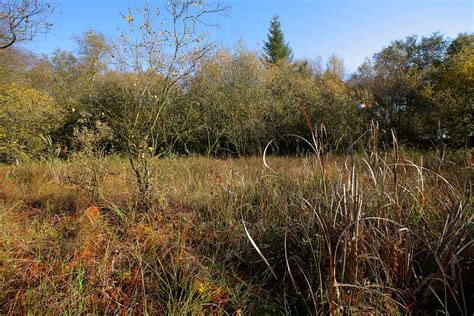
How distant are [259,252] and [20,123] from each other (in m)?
7.96

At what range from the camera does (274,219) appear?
8.09ft

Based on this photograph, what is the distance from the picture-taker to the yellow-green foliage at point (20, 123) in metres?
6.64

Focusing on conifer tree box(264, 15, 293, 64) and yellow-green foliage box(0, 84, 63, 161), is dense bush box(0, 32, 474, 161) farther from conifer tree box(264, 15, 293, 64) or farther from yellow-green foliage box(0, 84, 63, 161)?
conifer tree box(264, 15, 293, 64)

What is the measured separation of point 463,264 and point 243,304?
127 cm

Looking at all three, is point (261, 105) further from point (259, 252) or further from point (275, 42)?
point (275, 42)

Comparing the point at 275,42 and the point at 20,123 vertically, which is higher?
the point at 275,42

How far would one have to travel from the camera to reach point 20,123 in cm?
694

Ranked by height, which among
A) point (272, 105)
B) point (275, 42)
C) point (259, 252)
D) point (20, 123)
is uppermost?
point (275, 42)

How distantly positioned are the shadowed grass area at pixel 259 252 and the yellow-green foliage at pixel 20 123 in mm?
4770

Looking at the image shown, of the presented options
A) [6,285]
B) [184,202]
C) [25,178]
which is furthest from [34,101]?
[6,285]

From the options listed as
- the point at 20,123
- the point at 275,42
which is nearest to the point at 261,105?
the point at 20,123

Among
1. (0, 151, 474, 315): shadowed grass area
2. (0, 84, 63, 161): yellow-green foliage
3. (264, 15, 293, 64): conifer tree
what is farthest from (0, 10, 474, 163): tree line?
(264, 15, 293, 64): conifer tree

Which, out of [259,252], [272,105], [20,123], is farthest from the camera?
[272,105]

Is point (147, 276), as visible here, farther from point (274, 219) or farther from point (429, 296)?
point (429, 296)
